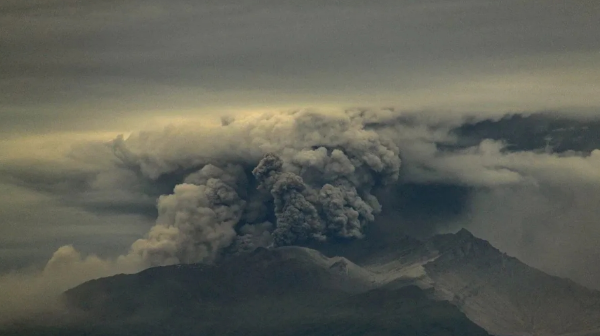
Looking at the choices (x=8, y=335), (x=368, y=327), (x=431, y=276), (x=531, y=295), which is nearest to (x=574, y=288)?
(x=531, y=295)

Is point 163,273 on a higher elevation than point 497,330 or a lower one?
higher

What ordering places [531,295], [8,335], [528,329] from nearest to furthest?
[8,335] → [528,329] → [531,295]

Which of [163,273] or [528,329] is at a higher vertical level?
[163,273]

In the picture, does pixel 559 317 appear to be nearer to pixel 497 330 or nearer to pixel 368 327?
pixel 497 330

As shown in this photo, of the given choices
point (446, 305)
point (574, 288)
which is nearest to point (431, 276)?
point (446, 305)

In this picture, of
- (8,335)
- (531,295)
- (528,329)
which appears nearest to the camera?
(8,335)

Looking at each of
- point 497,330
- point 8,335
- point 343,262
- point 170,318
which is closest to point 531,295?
point 497,330

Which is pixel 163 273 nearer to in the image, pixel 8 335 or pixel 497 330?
pixel 8 335

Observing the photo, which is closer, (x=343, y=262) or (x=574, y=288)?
(x=343, y=262)

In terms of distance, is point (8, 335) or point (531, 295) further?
point (531, 295)
